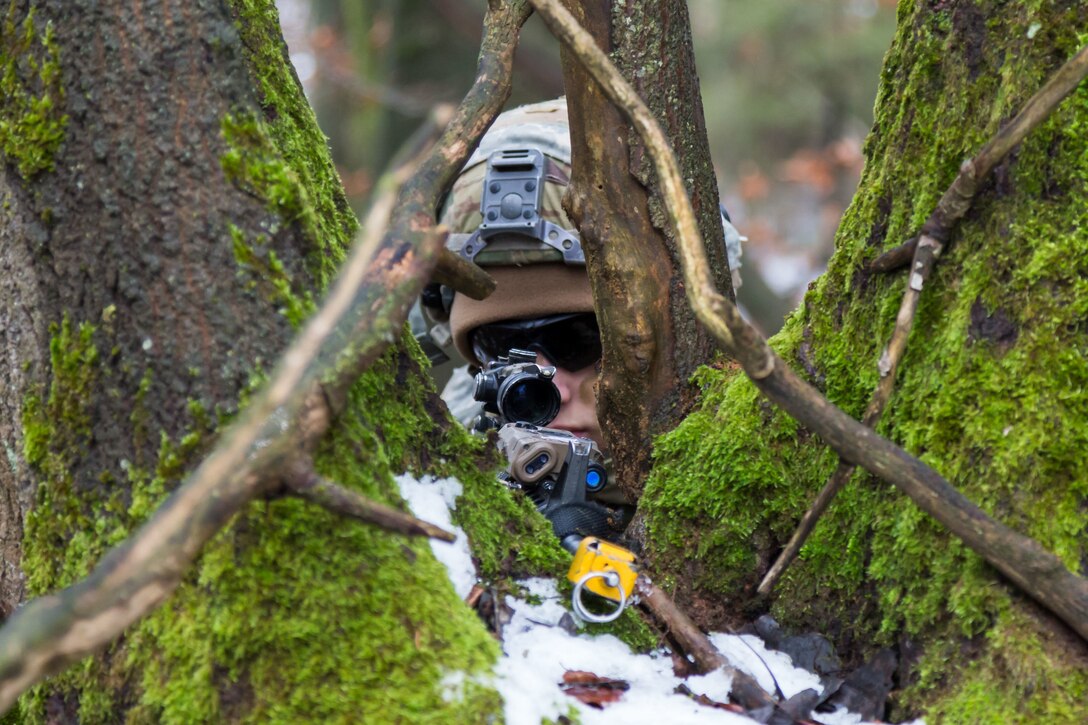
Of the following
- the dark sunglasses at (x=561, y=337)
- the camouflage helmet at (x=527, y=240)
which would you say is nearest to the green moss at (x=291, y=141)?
the camouflage helmet at (x=527, y=240)

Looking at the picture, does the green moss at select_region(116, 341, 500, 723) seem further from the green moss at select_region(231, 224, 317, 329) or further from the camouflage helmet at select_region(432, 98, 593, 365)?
the camouflage helmet at select_region(432, 98, 593, 365)

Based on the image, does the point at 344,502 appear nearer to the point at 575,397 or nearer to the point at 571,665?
the point at 571,665

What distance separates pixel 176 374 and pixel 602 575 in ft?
2.50

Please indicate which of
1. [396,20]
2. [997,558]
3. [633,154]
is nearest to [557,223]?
[633,154]

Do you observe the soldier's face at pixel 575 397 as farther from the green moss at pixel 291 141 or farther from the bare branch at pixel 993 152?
the bare branch at pixel 993 152

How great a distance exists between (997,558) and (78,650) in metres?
1.20

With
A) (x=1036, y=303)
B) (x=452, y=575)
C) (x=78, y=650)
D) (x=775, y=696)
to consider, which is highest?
(x=1036, y=303)

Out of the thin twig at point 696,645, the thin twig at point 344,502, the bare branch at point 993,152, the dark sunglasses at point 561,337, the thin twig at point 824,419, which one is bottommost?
the thin twig at point 696,645

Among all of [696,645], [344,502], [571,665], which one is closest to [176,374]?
[344,502]

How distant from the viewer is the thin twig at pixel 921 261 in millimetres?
1517

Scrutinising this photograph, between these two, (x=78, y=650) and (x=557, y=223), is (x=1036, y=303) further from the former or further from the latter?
(x=557, y=223)

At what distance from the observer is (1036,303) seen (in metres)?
1.54

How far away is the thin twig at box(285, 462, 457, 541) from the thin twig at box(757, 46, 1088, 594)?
2.29ft

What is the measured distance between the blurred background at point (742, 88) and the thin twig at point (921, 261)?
1.69 m
